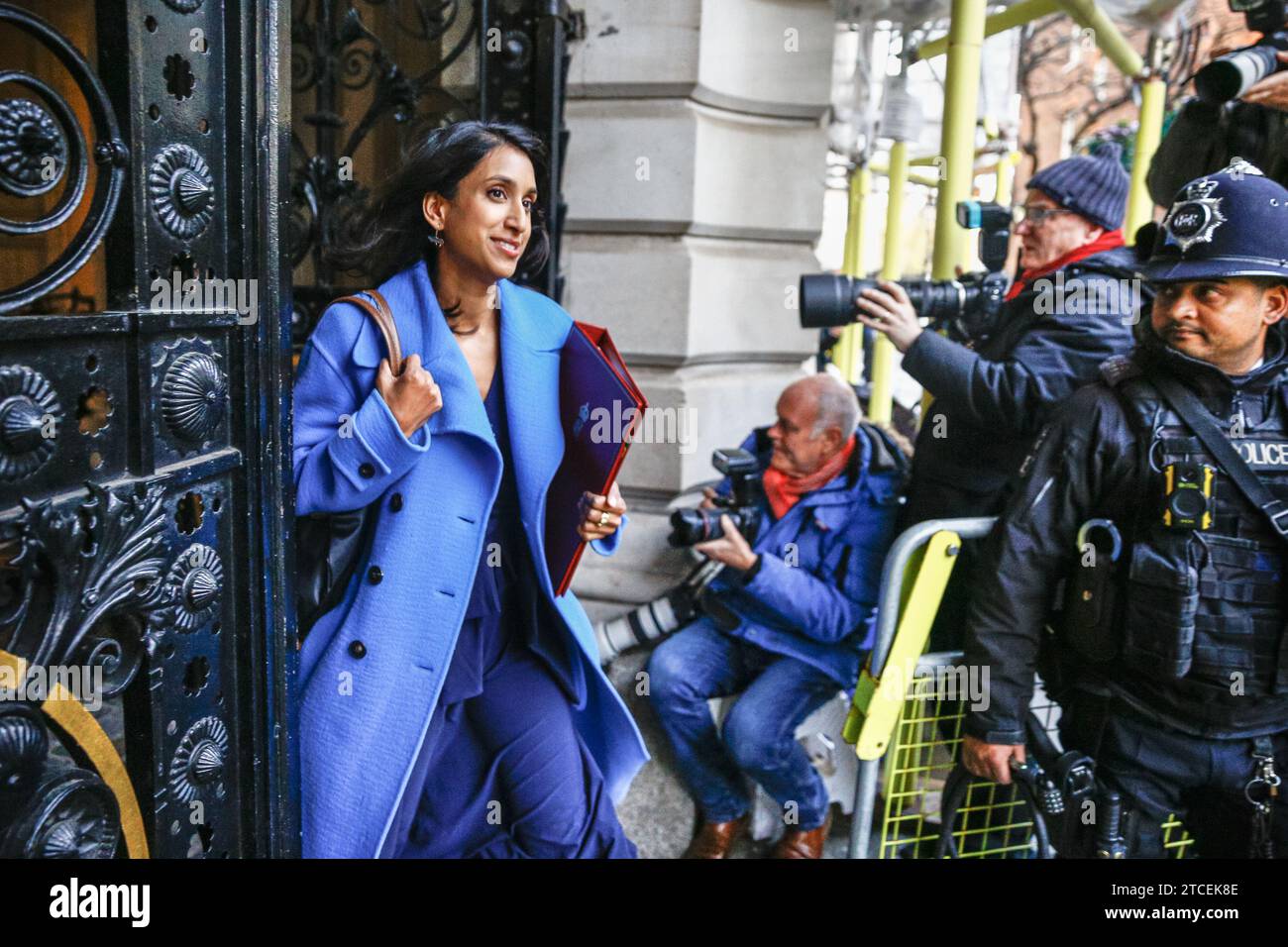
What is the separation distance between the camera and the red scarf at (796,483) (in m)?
3.35

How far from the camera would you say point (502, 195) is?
215cm

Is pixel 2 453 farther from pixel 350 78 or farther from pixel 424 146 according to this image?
pixel 350 78

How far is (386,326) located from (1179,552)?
1730 mm

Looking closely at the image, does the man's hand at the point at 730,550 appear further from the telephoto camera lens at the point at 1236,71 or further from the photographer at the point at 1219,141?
the telephoto camera lens at the point at 1236,71

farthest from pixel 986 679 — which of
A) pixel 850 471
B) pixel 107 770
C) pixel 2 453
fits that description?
pixel 2 453

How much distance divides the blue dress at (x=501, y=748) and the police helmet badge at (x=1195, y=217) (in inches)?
59.2

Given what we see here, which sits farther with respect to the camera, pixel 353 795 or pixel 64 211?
pixel 353 795

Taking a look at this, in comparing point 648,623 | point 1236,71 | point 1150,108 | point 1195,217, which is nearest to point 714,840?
point 648,623

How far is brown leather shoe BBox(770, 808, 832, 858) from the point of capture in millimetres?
3350

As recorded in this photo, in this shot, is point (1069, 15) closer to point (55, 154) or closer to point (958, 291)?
point (958, 291)

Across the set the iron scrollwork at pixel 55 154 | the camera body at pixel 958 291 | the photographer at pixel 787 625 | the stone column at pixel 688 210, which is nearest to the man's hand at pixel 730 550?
the photographer at pixel 787 625

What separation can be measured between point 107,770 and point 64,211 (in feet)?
2.43

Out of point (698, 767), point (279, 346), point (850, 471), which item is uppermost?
point (279, 346)

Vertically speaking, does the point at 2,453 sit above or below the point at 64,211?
below
